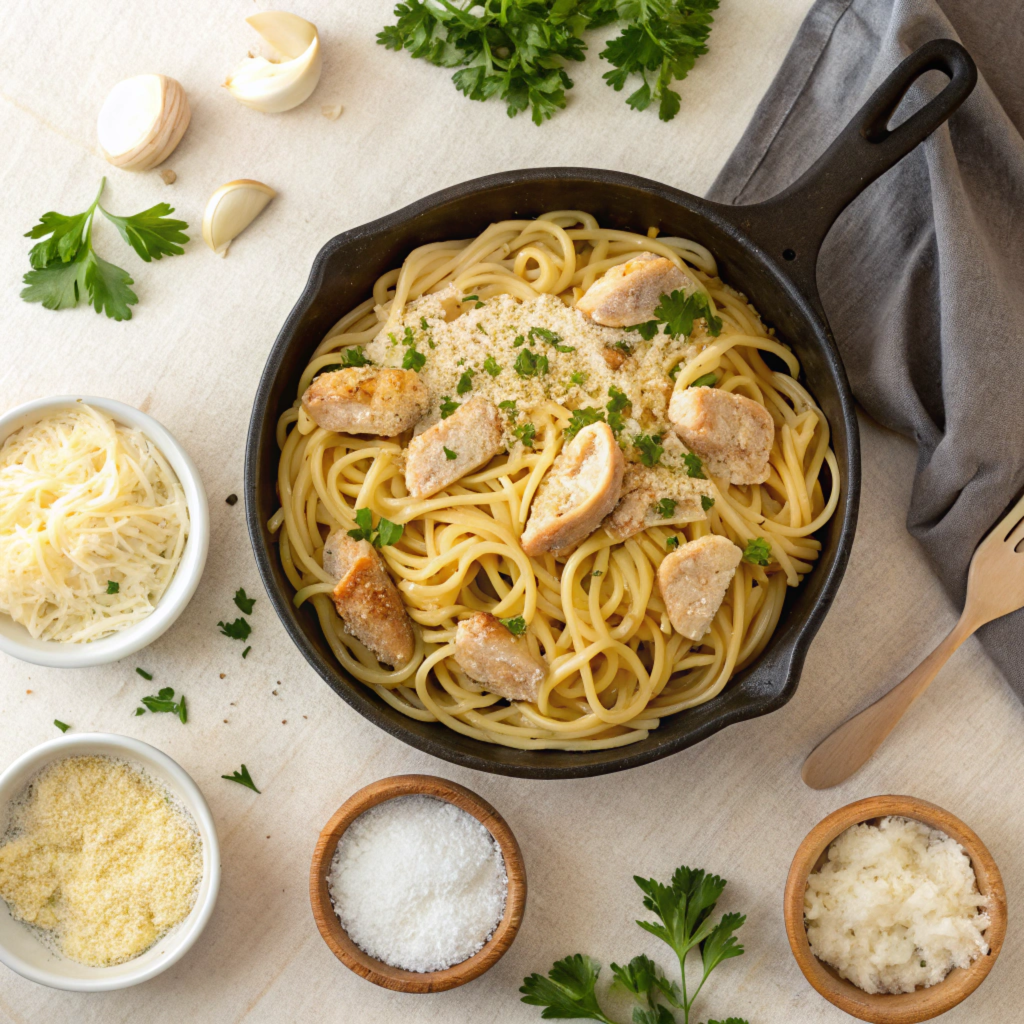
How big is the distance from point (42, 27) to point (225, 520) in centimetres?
202

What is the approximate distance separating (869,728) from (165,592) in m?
2.50

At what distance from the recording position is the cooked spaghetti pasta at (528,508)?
3.08 meters

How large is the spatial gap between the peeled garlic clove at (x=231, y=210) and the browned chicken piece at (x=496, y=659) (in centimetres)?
169

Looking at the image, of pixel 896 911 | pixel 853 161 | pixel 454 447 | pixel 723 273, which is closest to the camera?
pixel 853 161

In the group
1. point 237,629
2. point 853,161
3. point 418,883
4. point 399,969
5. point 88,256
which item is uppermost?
point 853,161

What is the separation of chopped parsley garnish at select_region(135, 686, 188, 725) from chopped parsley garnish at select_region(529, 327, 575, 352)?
5.97ft

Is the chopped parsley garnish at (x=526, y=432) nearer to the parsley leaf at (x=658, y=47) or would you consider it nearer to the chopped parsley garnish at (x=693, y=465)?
the chopped parsley garnish at (x=693, y=465)

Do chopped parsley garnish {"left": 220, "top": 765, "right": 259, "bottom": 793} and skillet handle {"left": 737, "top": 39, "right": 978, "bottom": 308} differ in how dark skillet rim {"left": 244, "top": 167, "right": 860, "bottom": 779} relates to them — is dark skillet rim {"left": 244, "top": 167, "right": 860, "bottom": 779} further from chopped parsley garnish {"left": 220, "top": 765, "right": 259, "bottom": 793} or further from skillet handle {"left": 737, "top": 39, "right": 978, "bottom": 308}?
chopped parsley garnish {"left": 220, "top": 765, "right": 259, "bottom": 793}

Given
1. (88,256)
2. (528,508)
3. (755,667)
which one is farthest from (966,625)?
(88,256)

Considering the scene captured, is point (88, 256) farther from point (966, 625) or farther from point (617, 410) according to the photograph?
point (966, 625)

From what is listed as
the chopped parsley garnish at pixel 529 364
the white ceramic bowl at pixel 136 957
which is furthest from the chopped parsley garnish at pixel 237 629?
the chopped parsley garnish at pixel 529 364

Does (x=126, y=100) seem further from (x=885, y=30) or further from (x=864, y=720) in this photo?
(x=864, y=720)

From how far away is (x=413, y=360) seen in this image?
122 inches

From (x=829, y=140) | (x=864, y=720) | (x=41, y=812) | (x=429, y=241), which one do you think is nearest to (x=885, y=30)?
(x=829, y=140)
